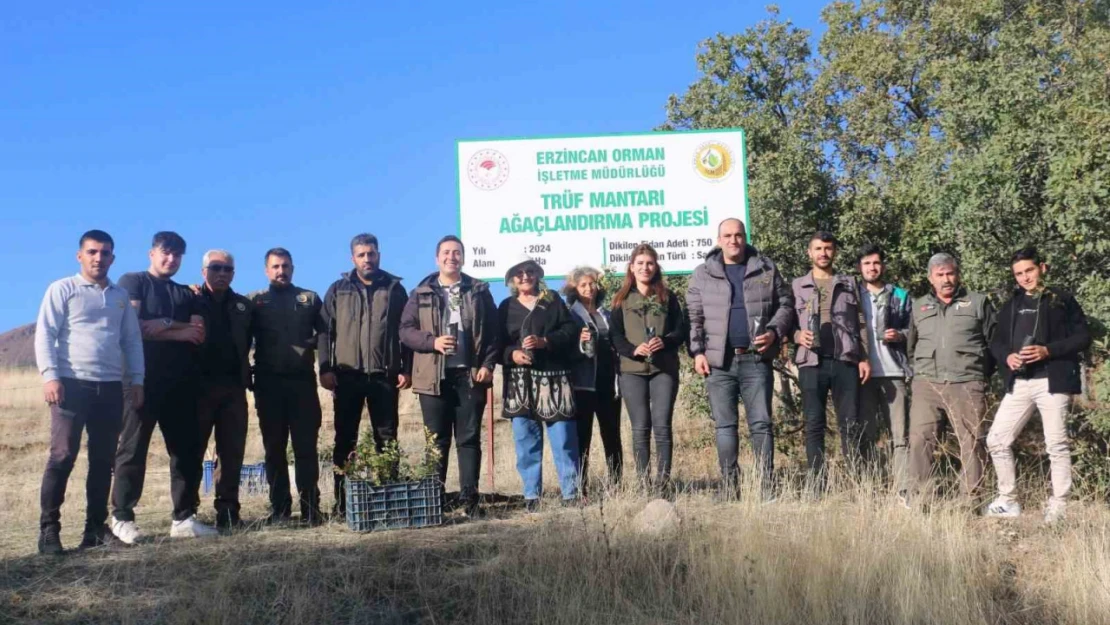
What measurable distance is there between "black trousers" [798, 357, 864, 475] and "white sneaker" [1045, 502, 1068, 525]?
4.31 ft

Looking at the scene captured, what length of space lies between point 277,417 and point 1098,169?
21.4ft

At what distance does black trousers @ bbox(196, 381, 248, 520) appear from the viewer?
298 inches

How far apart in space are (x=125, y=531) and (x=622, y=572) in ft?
11.0

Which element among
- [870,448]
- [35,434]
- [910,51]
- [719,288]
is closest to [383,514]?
[719,288]

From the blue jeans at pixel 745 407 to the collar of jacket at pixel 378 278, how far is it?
2476 millimetres

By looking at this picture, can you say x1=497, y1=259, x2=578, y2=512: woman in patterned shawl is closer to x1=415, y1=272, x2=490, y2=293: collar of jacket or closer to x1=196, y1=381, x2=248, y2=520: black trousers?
x1=415, y1=272, x2=490, y2=293: collar of jacket

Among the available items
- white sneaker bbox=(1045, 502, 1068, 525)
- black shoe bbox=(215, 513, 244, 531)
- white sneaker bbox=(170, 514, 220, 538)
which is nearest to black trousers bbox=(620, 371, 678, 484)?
white sneaker bbox=(1045, 502, 1068, 525)

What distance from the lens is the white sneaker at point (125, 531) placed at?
7.10 meters

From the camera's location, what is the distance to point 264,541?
7.00 meters

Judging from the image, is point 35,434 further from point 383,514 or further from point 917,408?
point 917,408

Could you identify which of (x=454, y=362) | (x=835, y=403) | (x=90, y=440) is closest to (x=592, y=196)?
(x=454, y=362)

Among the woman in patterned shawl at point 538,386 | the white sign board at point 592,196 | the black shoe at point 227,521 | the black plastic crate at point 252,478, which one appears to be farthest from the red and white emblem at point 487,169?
the black shoe at point 227,521

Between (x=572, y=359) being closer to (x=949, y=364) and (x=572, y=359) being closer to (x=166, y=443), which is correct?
(x=949, y=364)

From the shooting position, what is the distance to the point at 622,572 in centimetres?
641
